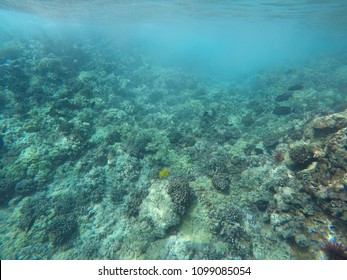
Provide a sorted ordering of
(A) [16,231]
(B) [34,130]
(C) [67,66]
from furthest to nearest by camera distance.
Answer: (C) [67,66]
(B) [34,130]
(A) [16,231]

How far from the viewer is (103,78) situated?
21.4 m

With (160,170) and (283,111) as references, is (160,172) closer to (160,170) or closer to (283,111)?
(160,170)

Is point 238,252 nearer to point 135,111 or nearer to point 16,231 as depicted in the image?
point 16,231

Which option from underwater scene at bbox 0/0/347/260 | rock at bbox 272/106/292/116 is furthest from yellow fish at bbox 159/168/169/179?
rock at bbox 272/106/292/116

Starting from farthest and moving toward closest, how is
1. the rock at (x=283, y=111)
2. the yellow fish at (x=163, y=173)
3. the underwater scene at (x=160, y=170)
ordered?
the rock at (x=283, y=111) < the yellow fish at (x=163, y=173) < the underwater scene at (x=160, y=170)

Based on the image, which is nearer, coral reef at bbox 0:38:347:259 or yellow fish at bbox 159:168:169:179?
coral reef at bbox 0:38:347:259

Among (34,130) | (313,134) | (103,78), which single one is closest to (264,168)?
(313,134)

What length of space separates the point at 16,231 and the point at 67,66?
18.6 m

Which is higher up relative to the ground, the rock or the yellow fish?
the yellow fish

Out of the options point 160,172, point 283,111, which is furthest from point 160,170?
point 283,111

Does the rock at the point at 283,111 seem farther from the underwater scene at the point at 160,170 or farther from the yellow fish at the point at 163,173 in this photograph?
the yellow fish at the point at 163,173

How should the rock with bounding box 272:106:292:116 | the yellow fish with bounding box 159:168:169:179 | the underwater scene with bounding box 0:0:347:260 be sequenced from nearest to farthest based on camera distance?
the underwater scene with bounding box 0:0:347:260, the yellow fish with bounding box 159:168:169:179, the rock with bounding box 272:106:292:116

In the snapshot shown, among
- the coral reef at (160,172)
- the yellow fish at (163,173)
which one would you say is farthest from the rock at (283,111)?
the yellow fish at (163,173)

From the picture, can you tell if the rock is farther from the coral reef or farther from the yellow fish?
the yellow fish
